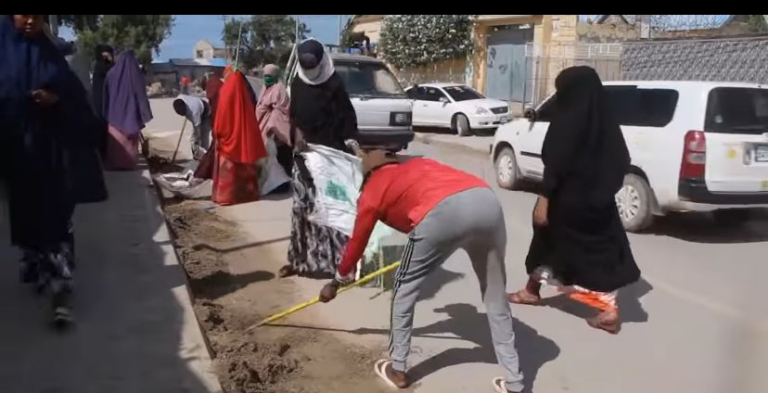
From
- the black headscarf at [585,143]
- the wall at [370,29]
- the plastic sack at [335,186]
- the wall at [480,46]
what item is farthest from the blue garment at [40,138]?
the wall at [370,29]

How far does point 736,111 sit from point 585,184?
3.72m

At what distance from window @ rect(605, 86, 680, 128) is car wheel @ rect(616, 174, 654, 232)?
64 centimetres

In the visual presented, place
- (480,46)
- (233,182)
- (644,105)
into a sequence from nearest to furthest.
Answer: (644,105) → (233,182) → (480,46)

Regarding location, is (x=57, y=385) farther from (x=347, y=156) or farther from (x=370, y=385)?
(x=347, y=156)

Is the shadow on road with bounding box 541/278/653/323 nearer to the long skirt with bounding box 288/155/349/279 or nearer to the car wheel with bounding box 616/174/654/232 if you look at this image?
the long skirt with bounding box 288/155/349/279

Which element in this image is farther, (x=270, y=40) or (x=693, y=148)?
(x=270, y=40)

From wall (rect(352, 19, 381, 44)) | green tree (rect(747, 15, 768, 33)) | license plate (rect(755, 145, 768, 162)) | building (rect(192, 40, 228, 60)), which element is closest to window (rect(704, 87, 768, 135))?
license plate (rect(755, 145, 768, 162))

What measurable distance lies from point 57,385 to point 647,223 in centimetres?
632

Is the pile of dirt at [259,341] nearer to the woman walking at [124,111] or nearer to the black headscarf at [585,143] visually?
the black headscarf at [585,143]

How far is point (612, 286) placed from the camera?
5137 mm

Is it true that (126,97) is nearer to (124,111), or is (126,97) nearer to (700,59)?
(124,111)

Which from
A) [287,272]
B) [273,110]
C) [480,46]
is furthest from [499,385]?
[480,46]

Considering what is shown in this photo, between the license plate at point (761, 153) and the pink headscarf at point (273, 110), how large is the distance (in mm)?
5143

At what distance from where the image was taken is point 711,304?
5.81 m
